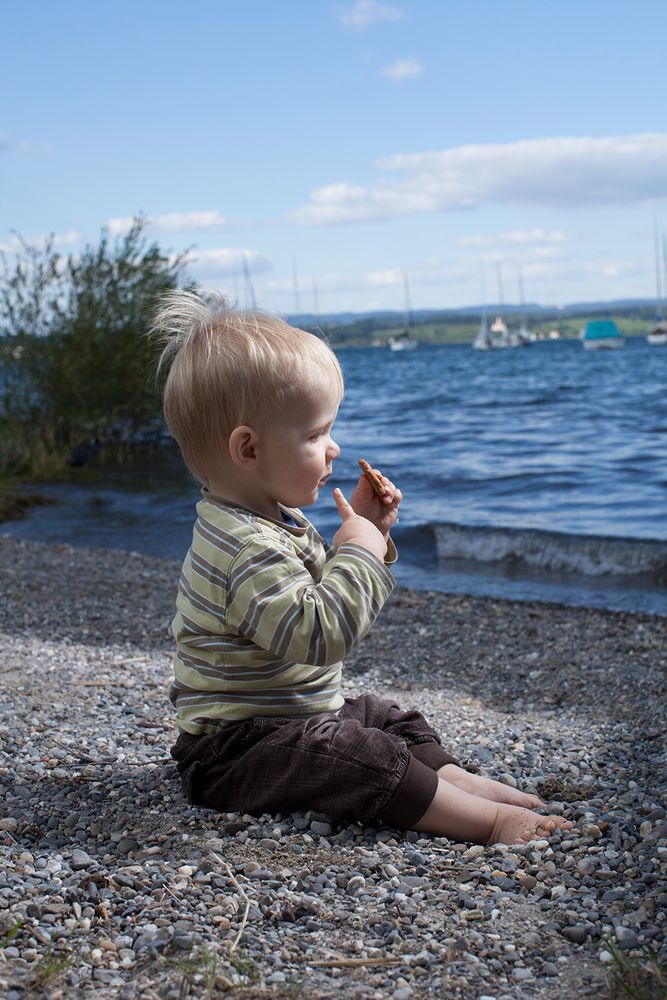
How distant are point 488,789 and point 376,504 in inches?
39.8

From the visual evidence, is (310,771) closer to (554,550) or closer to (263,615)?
(263,615)

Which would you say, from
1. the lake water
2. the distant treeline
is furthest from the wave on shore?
the distant treeline

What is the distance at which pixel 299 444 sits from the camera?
9.97ft

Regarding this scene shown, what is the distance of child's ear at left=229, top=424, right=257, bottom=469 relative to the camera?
300 centimetres

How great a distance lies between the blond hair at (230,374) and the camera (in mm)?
2980

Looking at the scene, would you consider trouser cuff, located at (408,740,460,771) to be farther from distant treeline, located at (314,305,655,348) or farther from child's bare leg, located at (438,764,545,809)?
distant treeline, located at (314,305,655,348)

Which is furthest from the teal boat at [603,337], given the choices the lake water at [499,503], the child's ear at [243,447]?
the child's ear at [243,447]

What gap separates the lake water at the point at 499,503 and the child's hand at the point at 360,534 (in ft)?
19.5

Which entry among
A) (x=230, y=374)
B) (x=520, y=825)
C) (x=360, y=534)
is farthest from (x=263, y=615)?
(x=520, y=825)

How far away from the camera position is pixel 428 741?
344 cm

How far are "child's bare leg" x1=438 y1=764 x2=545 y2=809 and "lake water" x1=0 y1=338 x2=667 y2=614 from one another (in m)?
5.59

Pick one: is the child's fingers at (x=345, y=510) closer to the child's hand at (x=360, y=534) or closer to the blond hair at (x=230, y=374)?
the child's hand at (x=360, y=534)

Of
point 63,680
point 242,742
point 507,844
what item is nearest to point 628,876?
point 507,844

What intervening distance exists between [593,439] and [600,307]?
119 metres
